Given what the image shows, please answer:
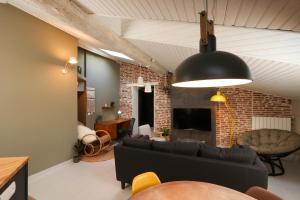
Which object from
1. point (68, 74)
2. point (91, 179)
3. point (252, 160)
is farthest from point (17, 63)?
point (252, 160)

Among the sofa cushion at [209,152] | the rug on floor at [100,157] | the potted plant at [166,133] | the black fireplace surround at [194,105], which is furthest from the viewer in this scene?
the potted plant at [166,133]

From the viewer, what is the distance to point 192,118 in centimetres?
634

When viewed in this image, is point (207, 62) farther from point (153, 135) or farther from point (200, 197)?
point (153, 135)

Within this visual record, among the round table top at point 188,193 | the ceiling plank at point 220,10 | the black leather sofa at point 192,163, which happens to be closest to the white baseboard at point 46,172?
the black leather sofa at point 192,163

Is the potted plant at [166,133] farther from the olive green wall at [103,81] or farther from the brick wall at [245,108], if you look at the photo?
the olive green wall at [103,81]

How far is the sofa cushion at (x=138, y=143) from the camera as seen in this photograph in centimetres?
312

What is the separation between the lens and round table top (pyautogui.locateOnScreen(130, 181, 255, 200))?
1511mm

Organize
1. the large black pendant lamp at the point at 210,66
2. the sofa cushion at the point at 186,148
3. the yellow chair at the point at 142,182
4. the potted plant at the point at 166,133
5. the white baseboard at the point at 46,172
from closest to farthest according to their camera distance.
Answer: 1. the large black pendant lamp at the point at 210,66
2. the yellow chair at the point at 142,182
3. the sofa cushion at the point at 186,148
4. the white baseboard at the point at 46,172
5. the potted plant at the point at 166,133

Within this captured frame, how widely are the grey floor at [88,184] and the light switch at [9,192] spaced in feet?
5.29

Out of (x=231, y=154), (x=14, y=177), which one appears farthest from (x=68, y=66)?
(x=231, y=154)

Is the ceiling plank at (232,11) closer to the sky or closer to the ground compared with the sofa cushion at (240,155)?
closer to the sky

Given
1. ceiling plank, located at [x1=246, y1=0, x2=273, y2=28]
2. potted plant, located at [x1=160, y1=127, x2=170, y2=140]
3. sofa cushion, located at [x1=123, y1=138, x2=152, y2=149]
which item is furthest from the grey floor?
potted plant, located at [x1=160, y1=127, x2=170, y2=140]

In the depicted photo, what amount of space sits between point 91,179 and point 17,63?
2.47 metres

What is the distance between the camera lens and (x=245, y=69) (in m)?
1.20
